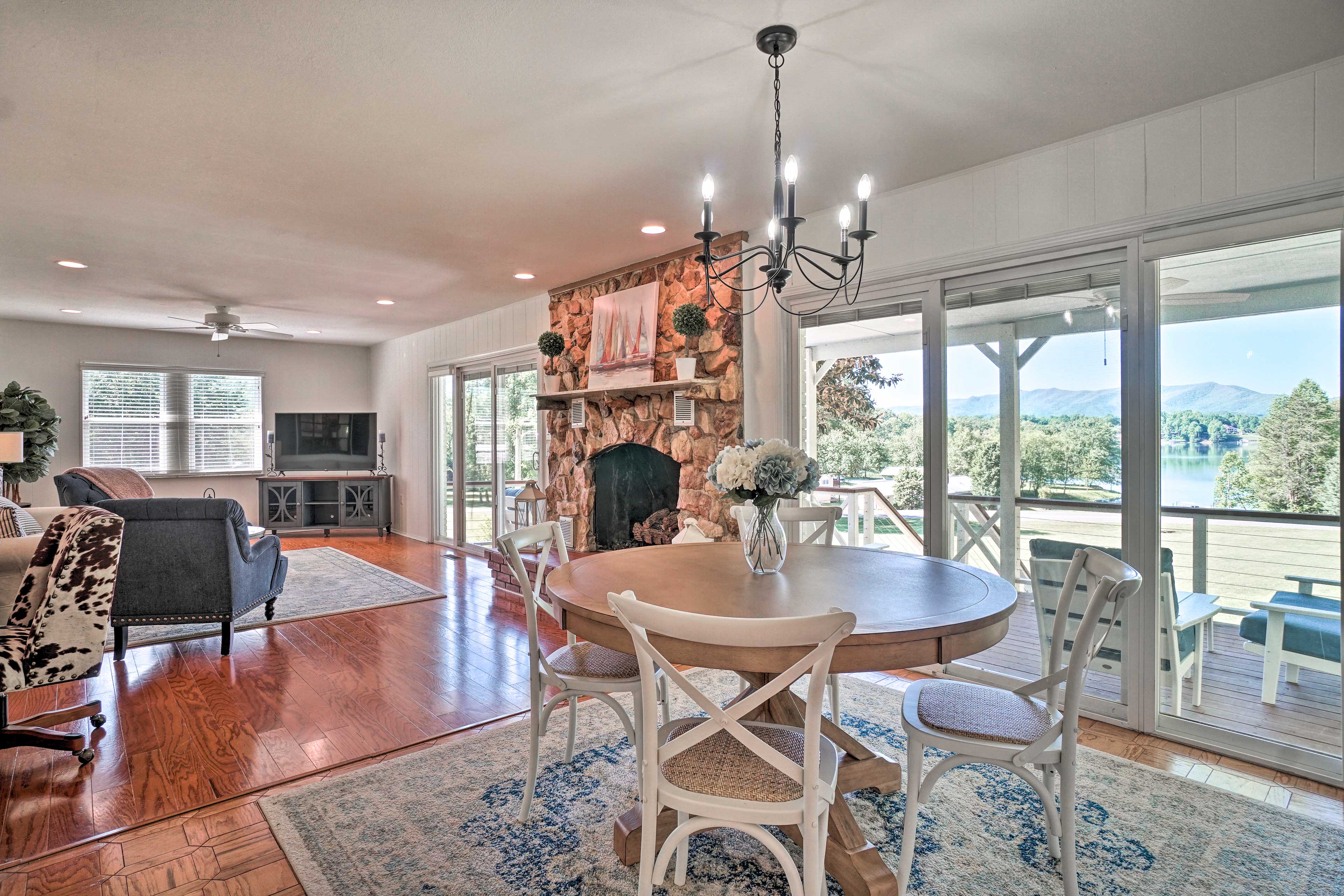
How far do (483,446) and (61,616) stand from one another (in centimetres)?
468

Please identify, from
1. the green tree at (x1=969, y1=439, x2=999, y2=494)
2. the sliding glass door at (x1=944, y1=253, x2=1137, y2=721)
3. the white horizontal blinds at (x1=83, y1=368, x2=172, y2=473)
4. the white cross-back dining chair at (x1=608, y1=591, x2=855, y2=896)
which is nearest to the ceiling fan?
the white horizontal blinds at (x1=83, y1=368, x2=172, y2=473)

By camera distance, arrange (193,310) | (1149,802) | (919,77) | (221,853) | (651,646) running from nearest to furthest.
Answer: (651,646)
(221,853)
(1149,802)
(919,77)
(193,310)

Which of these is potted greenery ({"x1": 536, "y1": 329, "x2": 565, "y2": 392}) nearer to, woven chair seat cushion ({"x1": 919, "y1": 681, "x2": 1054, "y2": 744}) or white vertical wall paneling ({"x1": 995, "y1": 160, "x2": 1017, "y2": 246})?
white vertical wall paneling ({"x1": 995, "y1": 160, "x2": 1017, "y2": 246})

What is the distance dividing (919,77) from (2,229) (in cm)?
505

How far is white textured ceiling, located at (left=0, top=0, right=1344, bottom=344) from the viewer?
2.05m

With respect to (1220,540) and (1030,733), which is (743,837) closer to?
(1030,733)

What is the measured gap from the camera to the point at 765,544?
2.13m

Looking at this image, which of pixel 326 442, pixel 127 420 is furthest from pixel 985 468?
pixel 127 420

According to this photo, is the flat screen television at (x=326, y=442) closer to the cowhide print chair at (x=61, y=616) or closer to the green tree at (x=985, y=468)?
the cowhide print chair at (x=61, y=616)

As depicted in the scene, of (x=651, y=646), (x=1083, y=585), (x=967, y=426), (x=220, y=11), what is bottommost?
(x=1083, y=585)

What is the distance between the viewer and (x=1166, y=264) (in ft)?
8.98

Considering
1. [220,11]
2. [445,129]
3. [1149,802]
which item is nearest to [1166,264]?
[1149,802]

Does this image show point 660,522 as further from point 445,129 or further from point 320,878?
point 320,878

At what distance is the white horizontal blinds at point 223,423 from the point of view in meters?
8.20
